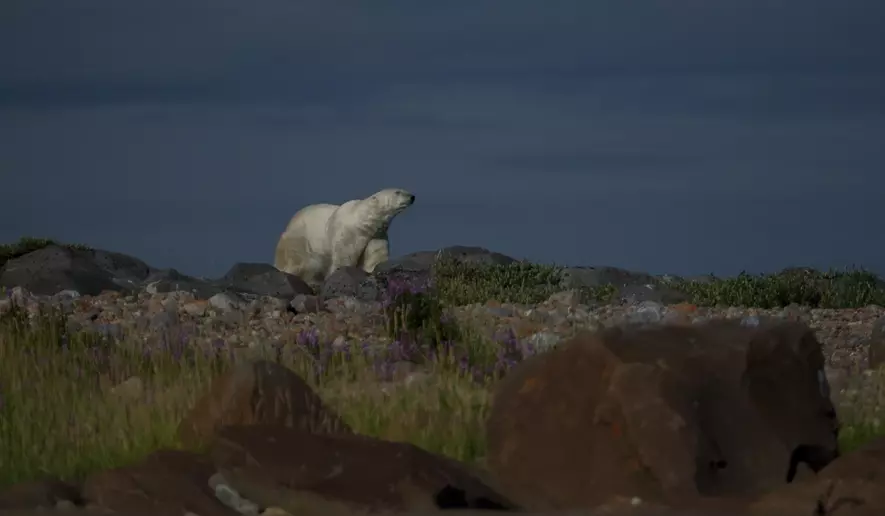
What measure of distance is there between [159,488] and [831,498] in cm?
268

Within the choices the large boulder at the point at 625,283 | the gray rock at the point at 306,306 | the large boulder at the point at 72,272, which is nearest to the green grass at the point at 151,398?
the gray rock at the point at 306,306

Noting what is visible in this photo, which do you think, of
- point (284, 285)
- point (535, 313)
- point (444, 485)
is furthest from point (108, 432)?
point (284, 285)

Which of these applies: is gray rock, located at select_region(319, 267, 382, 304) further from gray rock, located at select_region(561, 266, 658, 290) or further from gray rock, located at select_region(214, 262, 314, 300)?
gray rock, located at select_region(561, 266, 658, 290)

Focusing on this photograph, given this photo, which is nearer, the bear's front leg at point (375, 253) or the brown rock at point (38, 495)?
the brown rock at point (38, 495)

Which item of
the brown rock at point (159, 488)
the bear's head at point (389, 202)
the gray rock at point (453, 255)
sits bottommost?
the brown rock at point (159, 488)

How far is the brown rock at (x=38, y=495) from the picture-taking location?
5.41 meters

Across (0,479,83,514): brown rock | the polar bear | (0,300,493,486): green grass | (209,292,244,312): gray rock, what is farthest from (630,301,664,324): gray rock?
the polar bear

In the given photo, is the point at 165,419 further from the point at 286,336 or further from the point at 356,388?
the point at 286,336

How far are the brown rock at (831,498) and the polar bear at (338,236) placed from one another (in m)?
16.8

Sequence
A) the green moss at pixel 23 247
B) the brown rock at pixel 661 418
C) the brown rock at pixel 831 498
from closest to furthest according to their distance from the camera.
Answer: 1. the brown rock at pixel 831 498
2. the brown rock at pixel 661 418
3. the green moss at pixel 23 247

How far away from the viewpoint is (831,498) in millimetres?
5090

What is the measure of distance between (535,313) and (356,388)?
5.41m

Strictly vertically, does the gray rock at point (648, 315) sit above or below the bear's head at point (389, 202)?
below

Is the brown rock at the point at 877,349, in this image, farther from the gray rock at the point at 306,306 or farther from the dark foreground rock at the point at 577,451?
the gray rock at the point at 306,306
